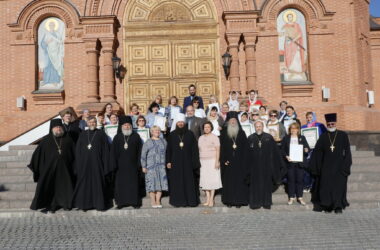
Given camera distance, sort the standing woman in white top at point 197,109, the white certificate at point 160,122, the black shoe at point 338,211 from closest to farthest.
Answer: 1. the black shoe at point 338,211
2. the white certificate at point 160,122
3. the standing woman in white top at point 197,109

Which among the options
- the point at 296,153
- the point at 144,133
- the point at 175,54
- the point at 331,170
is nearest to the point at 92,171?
the point at 144,133

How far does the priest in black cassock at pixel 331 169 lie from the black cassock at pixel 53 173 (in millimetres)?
5098

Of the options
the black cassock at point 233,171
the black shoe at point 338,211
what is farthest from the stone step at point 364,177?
the black cassock at point 233,171

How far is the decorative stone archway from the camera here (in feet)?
44.4

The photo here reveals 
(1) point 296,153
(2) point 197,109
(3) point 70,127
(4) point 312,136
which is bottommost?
(1) point 296,153

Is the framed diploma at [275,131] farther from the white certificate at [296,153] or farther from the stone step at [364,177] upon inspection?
the stone step at [364,177]

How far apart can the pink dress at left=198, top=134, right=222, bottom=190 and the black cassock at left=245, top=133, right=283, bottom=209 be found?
2.23ft

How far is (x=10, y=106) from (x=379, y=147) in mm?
12793

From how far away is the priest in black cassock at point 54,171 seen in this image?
747cm

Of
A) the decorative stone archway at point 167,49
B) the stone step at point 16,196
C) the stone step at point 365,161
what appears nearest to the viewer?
the stone step at point 16,196

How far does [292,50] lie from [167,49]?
4.63 m

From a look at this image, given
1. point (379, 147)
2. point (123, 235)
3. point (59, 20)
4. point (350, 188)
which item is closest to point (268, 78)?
point (379, 147)

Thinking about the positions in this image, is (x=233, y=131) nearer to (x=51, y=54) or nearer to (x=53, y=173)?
(x=53, y=173)

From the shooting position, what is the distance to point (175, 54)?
1360 centimetres
